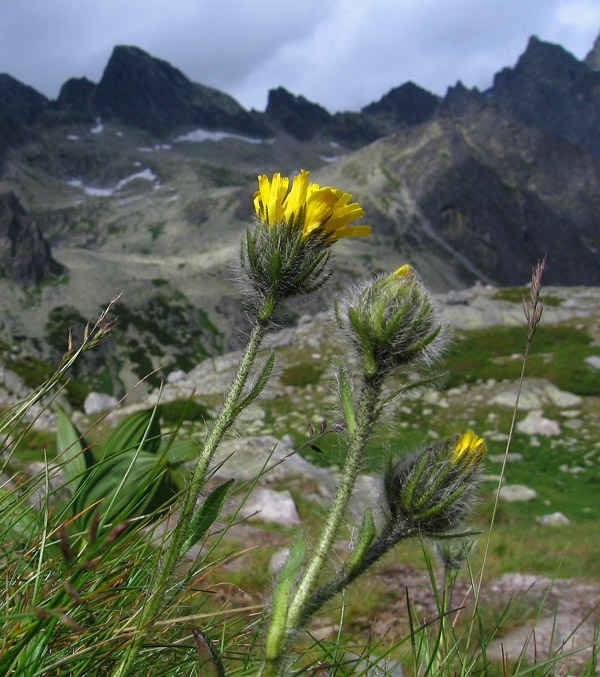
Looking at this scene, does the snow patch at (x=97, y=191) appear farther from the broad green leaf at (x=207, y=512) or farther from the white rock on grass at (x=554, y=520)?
the broad green leaf at (x=207, y=512)

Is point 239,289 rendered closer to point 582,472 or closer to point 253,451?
point 253,451

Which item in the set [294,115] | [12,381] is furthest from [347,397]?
Result: [294,115]

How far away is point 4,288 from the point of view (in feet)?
212

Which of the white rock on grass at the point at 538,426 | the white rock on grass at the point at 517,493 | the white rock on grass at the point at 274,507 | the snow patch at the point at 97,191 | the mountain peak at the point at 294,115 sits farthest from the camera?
the mountain peak at the point at 294,115

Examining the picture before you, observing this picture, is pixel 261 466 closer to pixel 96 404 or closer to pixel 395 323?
pixel 395 323

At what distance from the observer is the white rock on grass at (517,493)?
9367mm

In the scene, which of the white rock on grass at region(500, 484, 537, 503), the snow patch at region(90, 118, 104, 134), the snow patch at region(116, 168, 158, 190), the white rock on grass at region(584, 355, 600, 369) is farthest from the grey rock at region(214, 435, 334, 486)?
the snow patch at region(90, 118, 104, 134)

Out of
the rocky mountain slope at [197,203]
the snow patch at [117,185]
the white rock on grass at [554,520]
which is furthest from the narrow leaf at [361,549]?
the snow patch at [117,185]

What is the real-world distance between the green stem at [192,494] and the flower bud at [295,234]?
0.09 meters

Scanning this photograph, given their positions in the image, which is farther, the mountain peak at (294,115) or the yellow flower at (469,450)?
the mountain peak at (294,115)

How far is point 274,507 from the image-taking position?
272 inches

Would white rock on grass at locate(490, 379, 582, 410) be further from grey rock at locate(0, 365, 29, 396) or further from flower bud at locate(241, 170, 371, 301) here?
grey rock at locate(0, 365, 29, 396)

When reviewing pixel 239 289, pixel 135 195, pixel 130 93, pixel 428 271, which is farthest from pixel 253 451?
pixel 130 93

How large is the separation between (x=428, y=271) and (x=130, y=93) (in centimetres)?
14605
